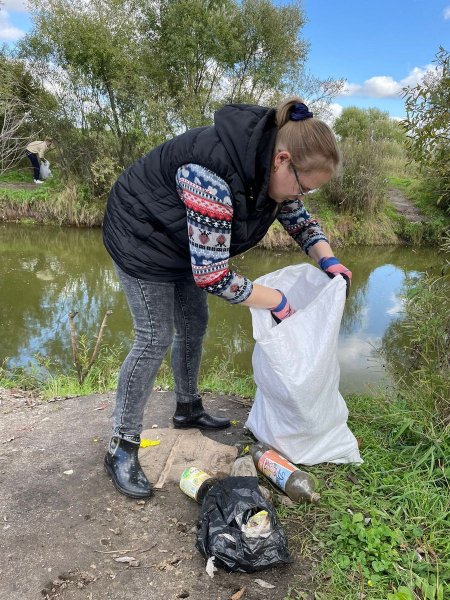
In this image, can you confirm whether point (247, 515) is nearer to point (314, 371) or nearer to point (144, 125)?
point (314, 371)

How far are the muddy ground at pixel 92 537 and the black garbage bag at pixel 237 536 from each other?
70 millimetres

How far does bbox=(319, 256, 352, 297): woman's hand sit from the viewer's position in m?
2.15

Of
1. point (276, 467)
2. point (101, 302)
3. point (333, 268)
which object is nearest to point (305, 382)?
point (276, 467)

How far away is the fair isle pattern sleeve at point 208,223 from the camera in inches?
61.7

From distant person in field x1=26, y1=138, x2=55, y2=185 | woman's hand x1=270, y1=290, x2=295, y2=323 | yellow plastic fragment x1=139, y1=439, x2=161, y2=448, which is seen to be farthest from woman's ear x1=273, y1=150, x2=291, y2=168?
distant person in field x1=26, y1=138, x2=55, y2=185

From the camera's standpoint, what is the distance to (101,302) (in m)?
6.71

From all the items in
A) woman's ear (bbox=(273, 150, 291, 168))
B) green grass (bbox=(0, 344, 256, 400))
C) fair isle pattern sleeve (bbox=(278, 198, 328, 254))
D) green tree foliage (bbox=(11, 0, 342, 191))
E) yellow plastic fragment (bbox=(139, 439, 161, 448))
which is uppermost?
green tree foliage (bbox=(11, 0, 342, 191))

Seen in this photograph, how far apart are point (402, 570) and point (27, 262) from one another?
8.36m

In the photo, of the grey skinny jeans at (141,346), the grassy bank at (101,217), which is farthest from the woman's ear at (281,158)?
the grassy bank at (101,217)

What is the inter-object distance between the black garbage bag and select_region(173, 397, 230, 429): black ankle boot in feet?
2.67

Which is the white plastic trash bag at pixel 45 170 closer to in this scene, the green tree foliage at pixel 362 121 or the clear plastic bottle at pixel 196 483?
the green tree foliage at pixel 362 121

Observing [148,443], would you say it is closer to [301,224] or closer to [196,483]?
[196,483]

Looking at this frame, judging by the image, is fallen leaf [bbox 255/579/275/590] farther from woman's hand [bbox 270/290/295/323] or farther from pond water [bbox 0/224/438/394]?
pond water [bbox 0/224/438/394]

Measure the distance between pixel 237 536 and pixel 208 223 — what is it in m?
1.12
